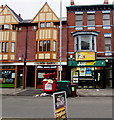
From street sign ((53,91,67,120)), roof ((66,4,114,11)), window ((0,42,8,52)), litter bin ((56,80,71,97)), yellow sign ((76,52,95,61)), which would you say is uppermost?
roof ((66,4,114,11))

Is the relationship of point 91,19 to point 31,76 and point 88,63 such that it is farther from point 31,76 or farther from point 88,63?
point 31,76

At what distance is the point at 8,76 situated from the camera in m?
20.6

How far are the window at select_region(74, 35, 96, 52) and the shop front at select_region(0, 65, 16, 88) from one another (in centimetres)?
831

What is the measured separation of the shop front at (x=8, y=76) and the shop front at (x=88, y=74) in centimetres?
717

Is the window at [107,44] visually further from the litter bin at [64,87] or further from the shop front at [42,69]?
the litter bin at [64,87]

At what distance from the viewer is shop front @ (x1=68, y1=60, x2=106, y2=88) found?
19.5 m

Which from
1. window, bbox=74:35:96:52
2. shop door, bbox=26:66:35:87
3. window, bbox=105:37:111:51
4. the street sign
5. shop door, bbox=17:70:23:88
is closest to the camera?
the street sign

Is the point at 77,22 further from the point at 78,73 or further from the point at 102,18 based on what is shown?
the point at 78,73

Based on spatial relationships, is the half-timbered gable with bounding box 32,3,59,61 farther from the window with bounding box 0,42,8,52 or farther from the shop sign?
the window with bounding box 0,42,8,52

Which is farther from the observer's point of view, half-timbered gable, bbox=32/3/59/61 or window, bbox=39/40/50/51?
window, bbox=39/40/50/51

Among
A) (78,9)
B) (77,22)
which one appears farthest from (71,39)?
(78,9)

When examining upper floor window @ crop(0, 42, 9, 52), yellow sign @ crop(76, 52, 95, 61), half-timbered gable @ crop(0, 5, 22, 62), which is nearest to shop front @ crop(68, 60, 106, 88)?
yellow sign @ crop(76, 52, 95, 61)

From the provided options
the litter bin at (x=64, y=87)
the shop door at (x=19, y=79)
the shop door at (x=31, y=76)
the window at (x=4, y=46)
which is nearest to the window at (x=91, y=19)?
the shop door at (x=31, y=76)

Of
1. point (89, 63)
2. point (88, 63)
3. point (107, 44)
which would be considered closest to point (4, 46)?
point (88, 63)
